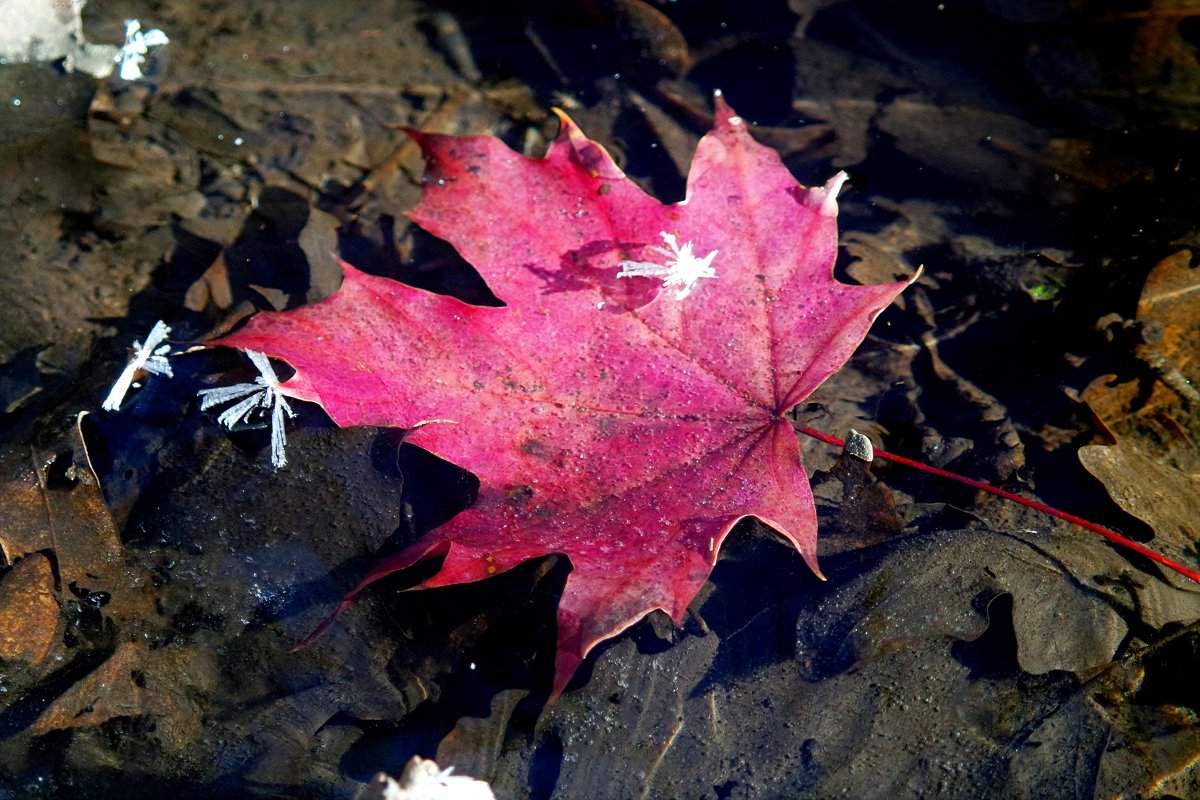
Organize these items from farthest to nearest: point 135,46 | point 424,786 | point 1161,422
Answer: point 135,46
point 1161,422
point 424,786

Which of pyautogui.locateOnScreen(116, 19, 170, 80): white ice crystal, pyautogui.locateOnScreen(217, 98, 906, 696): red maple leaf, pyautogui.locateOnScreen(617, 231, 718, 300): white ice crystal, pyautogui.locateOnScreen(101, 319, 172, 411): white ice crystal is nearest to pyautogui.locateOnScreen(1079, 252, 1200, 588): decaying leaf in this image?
pyautogui.locateOnScreen(217, 98, 906, 696): red maple leaf

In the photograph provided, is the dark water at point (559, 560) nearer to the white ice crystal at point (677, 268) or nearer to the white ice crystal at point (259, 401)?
the white ice crystal at point (259, 401)

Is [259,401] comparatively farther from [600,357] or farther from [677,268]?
[677,268]

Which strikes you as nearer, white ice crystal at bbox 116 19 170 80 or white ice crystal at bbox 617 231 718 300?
white ice crystal at bbox 617 231 718 300

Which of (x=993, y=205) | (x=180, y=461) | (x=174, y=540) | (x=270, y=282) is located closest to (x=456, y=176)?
(x=270, y=282)

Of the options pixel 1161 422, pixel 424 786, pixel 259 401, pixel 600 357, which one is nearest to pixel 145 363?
pixel 259 401

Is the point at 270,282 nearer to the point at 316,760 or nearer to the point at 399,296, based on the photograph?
the point at 399,296

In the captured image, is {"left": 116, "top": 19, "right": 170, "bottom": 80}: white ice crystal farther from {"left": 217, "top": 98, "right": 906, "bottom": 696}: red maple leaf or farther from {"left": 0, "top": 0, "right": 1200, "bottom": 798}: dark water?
{"left": 217, "top": 98, "right": 906, "bottom": 696}: red maple leaf
